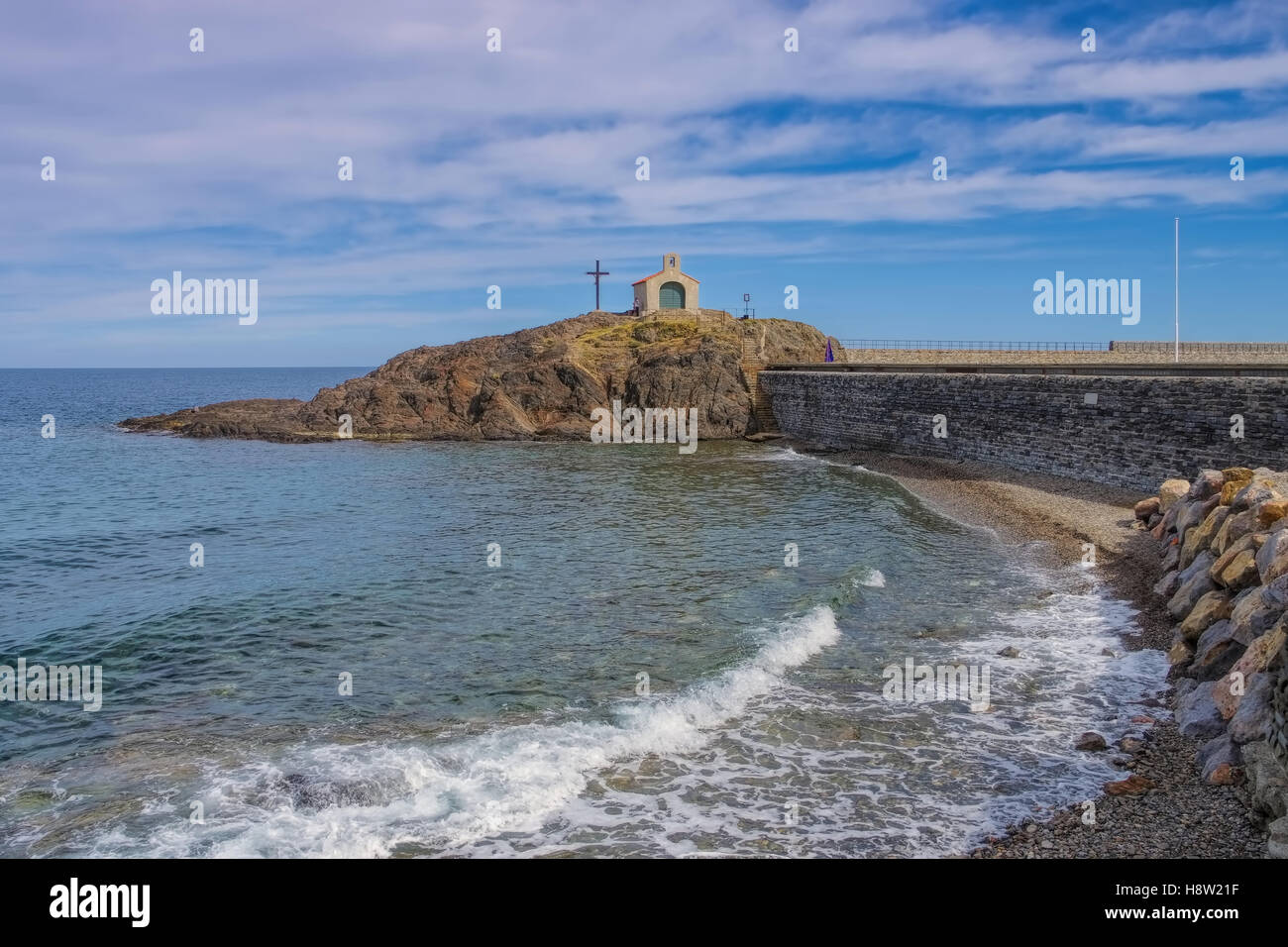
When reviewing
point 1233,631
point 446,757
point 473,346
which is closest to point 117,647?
point 446,757

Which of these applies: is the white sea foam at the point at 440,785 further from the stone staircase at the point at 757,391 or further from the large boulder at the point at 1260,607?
the stone staircase at the point at 757,391

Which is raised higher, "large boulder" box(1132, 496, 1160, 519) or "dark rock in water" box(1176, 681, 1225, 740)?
"large boulder" box(1132, 496, 1160, 519)

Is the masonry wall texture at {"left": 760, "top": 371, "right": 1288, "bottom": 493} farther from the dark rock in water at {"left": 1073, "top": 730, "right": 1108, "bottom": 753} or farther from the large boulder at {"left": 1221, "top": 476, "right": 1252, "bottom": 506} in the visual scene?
the dark rock in water at {"left": 1073, "top": 730, "right": 1108, "bottom": 753}

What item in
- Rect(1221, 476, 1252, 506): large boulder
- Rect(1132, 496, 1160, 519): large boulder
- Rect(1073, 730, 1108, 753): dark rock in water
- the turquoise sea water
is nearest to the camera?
the turquoise sea water

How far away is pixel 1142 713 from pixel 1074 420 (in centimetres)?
2172

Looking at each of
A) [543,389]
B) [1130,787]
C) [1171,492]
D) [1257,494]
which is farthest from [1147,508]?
[543,389]

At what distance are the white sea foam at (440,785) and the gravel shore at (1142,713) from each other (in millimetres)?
4691

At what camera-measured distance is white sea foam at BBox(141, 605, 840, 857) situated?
372 inches

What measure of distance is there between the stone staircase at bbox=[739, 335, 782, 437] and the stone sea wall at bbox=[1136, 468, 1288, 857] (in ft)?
133

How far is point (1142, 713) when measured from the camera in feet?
40.6

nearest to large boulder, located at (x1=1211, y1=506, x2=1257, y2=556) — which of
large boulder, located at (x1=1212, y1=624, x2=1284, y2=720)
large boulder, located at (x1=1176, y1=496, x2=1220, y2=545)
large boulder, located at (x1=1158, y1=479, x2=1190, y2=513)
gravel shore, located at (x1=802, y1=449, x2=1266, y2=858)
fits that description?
gravel shore, located at (x1=802, y1=449, x2=1266, y2=858)

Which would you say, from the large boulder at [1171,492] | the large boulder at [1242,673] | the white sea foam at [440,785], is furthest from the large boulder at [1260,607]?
the large boulder at [1171,492]

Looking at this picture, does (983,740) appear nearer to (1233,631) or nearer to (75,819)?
(1233,631)
